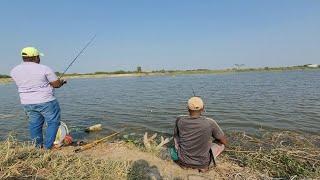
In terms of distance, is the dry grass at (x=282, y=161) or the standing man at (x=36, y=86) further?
the standing man at (x=36, y=86)

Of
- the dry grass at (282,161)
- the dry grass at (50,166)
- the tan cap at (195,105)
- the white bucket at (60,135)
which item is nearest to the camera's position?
the dry grass at (50,166)

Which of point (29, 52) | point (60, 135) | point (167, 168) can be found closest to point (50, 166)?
point (167, 168)

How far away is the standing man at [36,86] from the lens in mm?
6875

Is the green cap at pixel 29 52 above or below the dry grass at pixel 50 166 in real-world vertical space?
above

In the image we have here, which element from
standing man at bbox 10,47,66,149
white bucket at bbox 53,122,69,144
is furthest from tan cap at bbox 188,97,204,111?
white bucket at bbox 53,122,69,144

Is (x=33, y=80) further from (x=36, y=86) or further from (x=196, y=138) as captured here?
(x=196, y=138)

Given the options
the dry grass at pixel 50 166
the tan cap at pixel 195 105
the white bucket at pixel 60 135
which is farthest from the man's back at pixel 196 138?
the white bucket at pixel 60 135

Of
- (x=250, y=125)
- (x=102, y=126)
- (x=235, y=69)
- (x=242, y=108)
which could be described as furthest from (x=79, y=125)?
(x=235, y=69)

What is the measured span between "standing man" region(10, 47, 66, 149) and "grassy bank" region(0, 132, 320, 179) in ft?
2.86

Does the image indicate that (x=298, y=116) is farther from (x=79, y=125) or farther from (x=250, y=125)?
(x=79, y=125)

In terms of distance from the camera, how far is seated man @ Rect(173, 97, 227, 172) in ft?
19.3

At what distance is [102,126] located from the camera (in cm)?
1370

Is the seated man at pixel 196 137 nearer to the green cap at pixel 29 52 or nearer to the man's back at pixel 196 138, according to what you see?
the man's back at pixel 196 138

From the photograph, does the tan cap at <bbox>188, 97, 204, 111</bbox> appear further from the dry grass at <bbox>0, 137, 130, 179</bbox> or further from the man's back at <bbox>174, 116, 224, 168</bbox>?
the dry grass at <bbox>0, 137, 130, 179</bbox>
